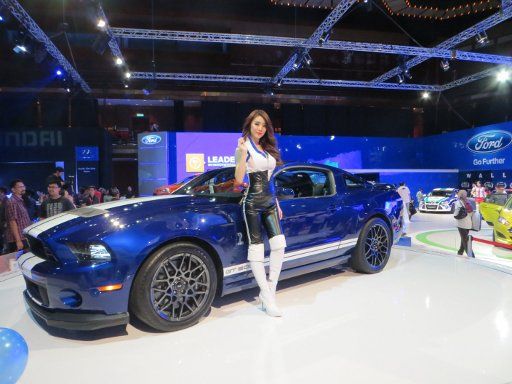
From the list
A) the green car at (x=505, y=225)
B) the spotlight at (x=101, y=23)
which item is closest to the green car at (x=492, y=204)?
the green car at (x=505, y=225)

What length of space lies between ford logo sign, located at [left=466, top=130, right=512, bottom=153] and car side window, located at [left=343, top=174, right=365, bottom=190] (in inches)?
557

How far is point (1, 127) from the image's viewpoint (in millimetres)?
15047

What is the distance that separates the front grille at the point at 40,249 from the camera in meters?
2.25

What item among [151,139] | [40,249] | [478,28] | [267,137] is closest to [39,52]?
[151,139]

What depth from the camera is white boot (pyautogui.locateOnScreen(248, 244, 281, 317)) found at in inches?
102

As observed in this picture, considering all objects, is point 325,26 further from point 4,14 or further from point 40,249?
point 40,249

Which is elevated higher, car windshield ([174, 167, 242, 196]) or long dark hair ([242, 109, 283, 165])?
long dark hair ([242, 109, 283, 165])

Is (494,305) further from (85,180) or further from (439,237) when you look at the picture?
(85,180)

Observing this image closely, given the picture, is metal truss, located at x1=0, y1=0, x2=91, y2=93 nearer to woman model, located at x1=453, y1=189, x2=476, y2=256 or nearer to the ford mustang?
woman model, located at x1=453, y1=189, x2=476, y2=256

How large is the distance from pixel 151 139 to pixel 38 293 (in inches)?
466

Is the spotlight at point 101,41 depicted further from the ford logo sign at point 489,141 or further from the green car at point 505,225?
the ford logo sign at point 489,141

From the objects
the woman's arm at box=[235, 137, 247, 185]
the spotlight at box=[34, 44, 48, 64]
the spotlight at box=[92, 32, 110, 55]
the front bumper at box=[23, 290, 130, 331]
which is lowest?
the front bumper at box=[23, 290, 130, 331]

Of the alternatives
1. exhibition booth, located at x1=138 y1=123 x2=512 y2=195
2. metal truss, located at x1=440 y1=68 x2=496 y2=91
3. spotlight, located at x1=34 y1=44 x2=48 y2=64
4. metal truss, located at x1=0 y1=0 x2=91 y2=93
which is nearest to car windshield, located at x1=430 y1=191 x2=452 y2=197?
exhibition booth, located at x1=138 y1=123 x2=512 y2=195

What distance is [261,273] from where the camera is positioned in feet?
8.51
